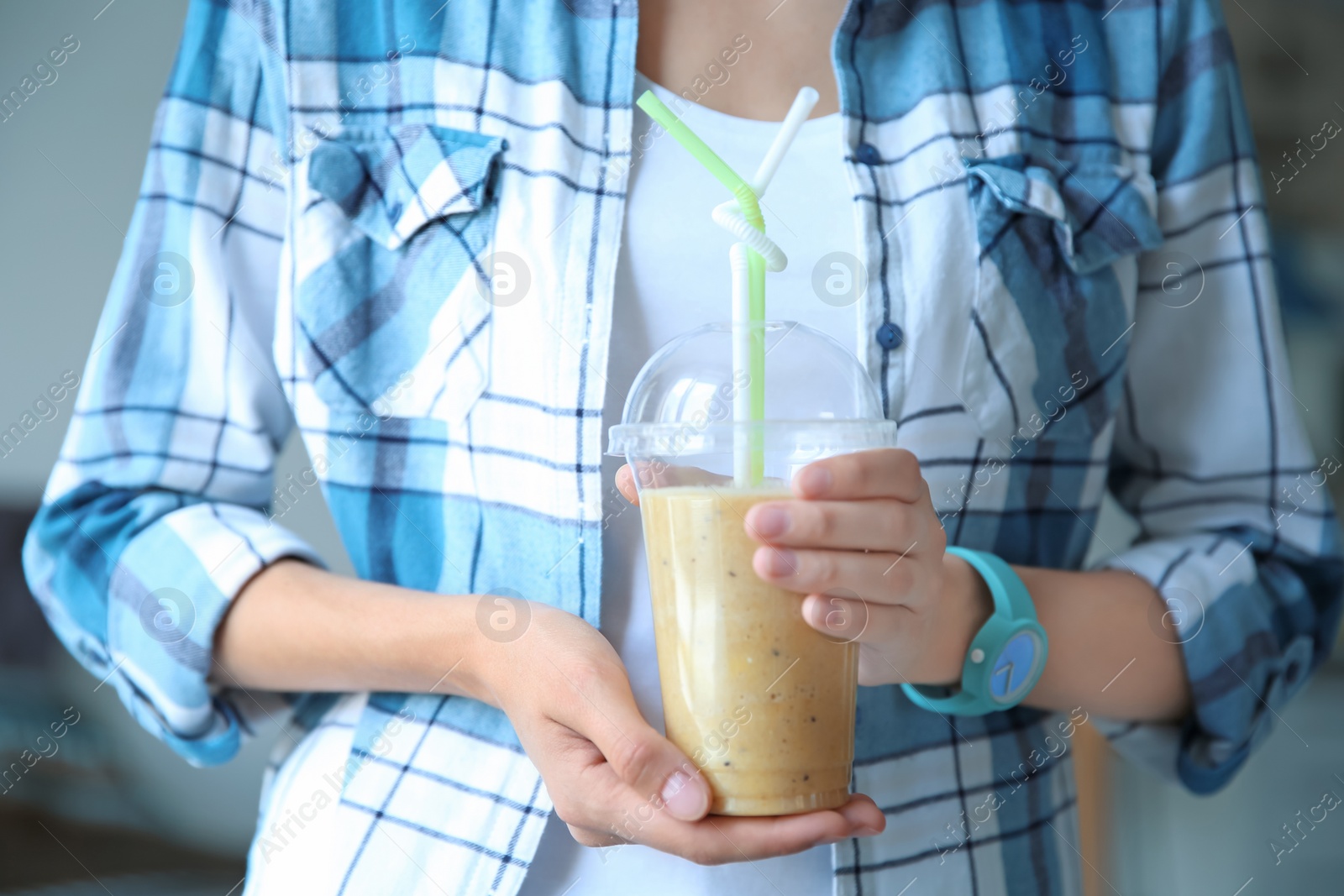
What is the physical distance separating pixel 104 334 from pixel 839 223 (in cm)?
67

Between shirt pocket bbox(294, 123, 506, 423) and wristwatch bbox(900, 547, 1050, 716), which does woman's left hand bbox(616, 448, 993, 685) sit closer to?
wristwatch bbox(900, 547, 1050, 716)

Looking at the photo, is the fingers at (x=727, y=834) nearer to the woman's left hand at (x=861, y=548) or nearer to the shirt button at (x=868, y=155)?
the woman's left hand at (x=861, y=548)

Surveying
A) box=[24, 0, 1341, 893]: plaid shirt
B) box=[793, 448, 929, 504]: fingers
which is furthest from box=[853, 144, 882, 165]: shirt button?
box=[793, 448, 929, 504]: fingers

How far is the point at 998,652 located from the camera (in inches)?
32.7

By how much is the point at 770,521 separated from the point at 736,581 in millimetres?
68

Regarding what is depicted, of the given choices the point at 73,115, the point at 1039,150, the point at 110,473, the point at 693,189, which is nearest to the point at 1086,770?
the point at 1039,150

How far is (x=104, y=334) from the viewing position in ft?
3.14

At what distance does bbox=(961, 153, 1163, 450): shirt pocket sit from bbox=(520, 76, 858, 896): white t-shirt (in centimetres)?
13

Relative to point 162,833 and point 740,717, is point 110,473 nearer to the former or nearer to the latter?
point 740,717

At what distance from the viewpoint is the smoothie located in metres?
0.66

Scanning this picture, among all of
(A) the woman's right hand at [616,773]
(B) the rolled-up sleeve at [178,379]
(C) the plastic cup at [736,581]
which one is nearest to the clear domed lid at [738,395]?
(C) the plastic cup at [736,581]

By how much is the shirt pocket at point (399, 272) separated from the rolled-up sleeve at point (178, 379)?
91mm

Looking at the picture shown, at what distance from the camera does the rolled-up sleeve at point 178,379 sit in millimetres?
935

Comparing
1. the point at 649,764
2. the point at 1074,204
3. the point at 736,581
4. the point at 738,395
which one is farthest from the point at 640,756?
the point at 1074,204
